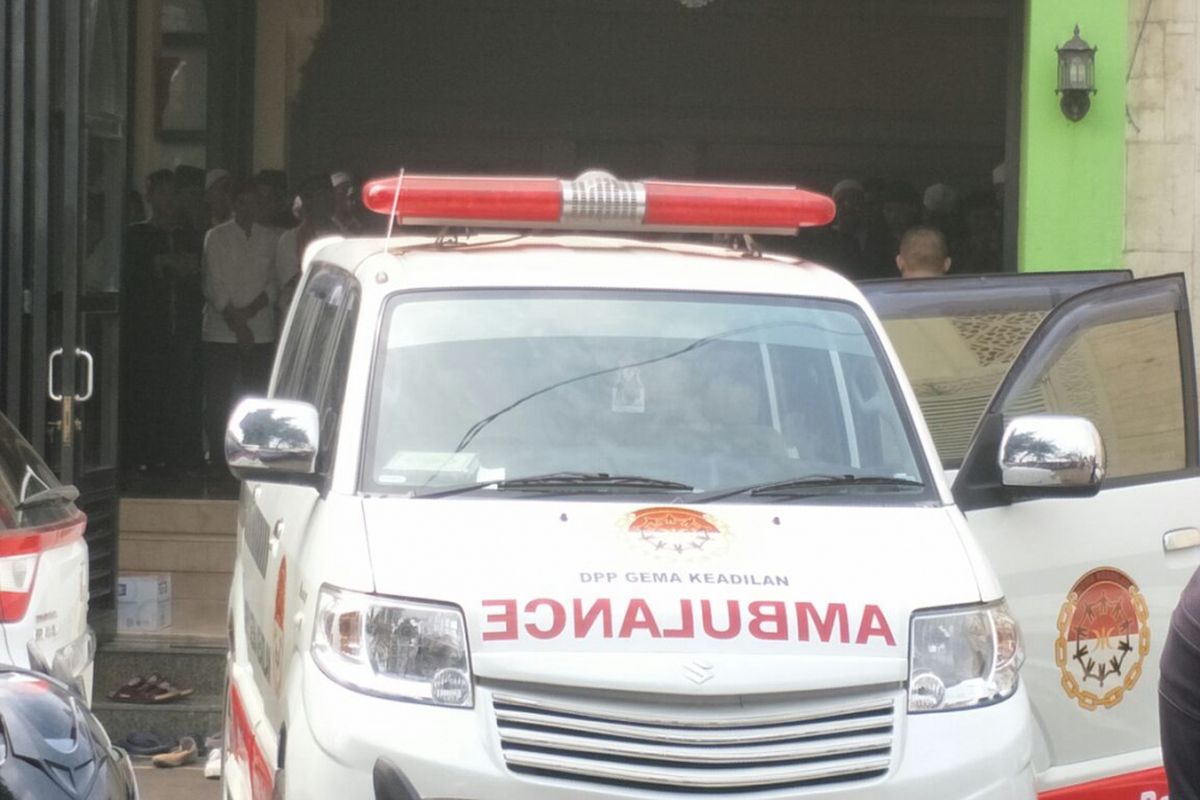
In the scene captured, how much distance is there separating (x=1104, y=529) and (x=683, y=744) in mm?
1710

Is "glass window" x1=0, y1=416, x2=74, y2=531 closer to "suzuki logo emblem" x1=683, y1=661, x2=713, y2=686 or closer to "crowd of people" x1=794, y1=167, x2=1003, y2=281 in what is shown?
"suzuki logo emblem" x1=683, y1=661, x2=713, y2=686

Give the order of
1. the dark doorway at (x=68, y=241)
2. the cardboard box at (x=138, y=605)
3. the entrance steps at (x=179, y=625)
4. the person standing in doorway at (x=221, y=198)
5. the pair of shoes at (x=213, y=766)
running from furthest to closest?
1. the person standing in doorway at (x=221, y=198)
2. the cardboard box at (x=138, y=605)
3. the entrance steps at (x=179, y=625)
4. the dark doorway at (x=68, y=241)
5. the pair of shoes at (x=213, y=766)

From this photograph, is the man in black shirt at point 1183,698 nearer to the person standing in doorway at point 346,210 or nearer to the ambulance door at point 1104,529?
the ambulance door at point 1104,529

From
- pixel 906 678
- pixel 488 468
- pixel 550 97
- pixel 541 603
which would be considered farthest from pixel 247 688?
pixel 550 97

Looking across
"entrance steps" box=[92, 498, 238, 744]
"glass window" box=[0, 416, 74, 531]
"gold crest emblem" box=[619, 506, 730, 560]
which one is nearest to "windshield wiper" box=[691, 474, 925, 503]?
"gold crest emblem" box=[619, 506, 730, 560]

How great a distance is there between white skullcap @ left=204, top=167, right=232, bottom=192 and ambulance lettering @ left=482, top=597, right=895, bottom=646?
8.69 m

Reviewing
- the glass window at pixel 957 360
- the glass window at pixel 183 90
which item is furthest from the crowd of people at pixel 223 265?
the glass window at pixel 957 360

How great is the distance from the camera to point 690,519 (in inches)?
166

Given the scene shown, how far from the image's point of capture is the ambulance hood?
3861mm

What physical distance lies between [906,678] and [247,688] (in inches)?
83.8

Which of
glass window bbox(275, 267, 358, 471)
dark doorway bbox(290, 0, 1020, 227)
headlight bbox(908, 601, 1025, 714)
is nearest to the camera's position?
headlight bbox(908, 601, 1025, 714)

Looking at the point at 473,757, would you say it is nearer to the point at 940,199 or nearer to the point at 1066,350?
the point at 1066,350

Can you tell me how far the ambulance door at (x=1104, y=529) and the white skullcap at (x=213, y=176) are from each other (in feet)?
25.9

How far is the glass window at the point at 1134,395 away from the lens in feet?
17.0
